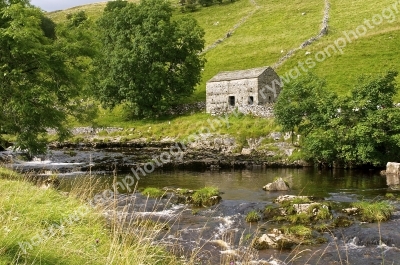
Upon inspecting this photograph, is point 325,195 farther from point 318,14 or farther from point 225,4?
point 225,4

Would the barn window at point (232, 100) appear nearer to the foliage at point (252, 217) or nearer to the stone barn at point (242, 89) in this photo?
the stone barn at point (242, 89)

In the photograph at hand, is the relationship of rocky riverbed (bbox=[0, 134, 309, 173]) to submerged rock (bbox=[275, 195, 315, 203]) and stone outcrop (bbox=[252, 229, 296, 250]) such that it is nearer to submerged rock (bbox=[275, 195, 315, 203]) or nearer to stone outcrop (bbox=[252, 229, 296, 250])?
submerged rock (bbox=[275, 195, 315, 203])

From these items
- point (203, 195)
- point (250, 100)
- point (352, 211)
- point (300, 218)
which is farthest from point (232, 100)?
point (300, 218)

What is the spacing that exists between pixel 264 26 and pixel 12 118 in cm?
7114

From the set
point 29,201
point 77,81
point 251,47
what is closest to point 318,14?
point 251,47

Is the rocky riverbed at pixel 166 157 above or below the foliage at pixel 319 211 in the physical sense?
below

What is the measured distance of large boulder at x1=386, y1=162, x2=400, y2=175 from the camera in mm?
26938

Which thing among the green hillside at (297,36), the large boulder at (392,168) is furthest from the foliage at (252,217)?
the green hillside at (297,36)

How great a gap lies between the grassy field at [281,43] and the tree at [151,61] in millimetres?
3334

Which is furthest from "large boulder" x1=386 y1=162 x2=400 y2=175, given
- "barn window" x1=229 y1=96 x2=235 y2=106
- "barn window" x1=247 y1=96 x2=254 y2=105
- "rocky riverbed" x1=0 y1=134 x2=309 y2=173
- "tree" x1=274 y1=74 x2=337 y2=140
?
"barn window" x1=229 y1=96 x2=235 y2=106

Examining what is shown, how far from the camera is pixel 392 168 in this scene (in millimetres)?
27219

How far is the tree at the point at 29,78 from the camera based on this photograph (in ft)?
72.4

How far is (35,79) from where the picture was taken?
24547 millimetres

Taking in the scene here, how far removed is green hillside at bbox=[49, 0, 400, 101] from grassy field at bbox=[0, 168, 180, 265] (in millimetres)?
40417
